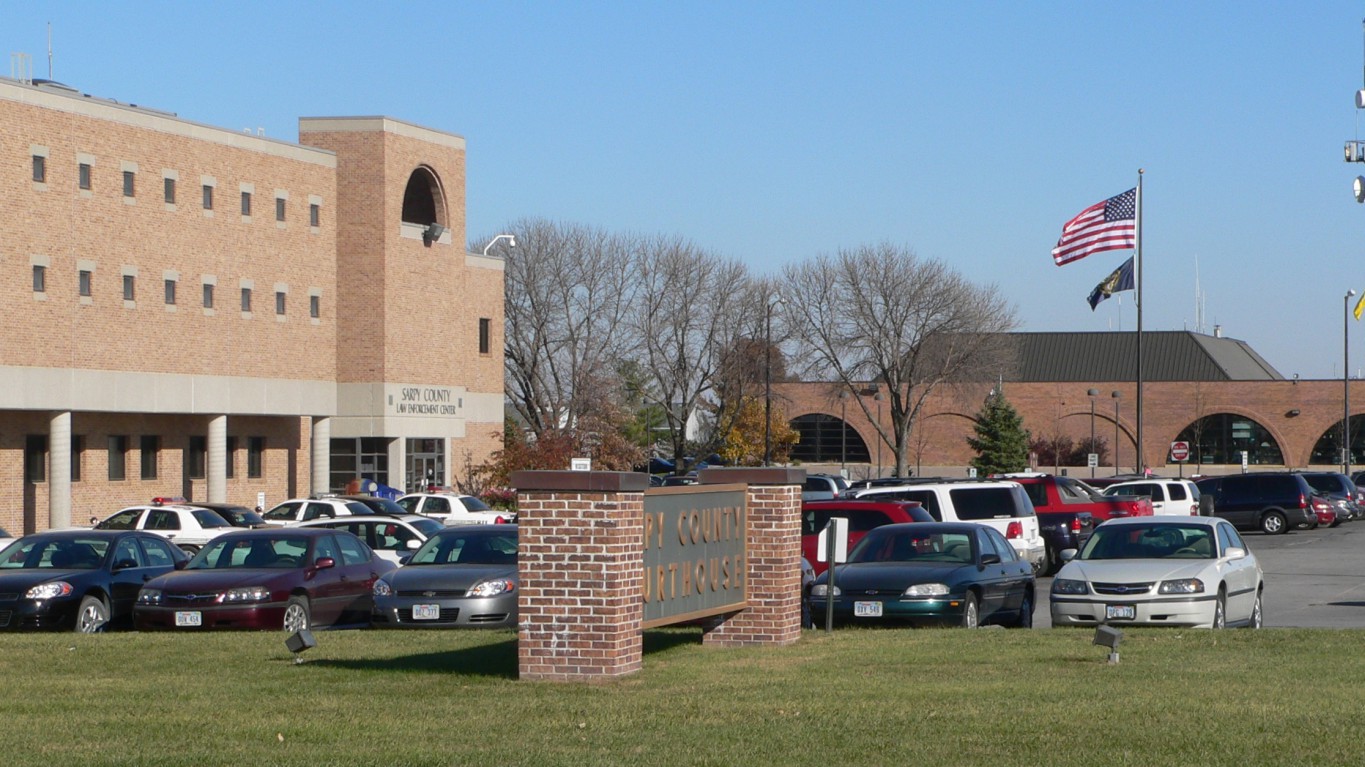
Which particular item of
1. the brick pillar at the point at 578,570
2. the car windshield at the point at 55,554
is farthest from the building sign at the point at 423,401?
the brick pillar at the point at 578,570

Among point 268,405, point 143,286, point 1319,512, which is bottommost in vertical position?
point 1319,512

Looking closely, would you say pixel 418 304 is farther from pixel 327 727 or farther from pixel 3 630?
pixel 327 727

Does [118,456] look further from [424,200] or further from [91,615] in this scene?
[91,615]

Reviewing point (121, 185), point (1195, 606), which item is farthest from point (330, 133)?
point (1195, 606)

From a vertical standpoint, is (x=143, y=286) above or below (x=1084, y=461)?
above

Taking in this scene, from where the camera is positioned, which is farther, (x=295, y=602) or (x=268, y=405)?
(x=268, y=405)

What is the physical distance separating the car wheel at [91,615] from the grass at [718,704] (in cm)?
344

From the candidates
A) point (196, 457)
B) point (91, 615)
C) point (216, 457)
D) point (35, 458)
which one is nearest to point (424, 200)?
point (196, 457)

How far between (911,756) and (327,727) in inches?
149

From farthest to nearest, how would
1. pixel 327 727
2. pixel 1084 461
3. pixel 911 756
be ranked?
pixel 1084 461
pixel 327 727
pixel 911 756

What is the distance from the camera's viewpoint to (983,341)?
79125mm

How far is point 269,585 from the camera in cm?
1947

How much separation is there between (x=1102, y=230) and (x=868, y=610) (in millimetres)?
25937

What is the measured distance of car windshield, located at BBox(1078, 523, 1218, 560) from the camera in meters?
19.0
